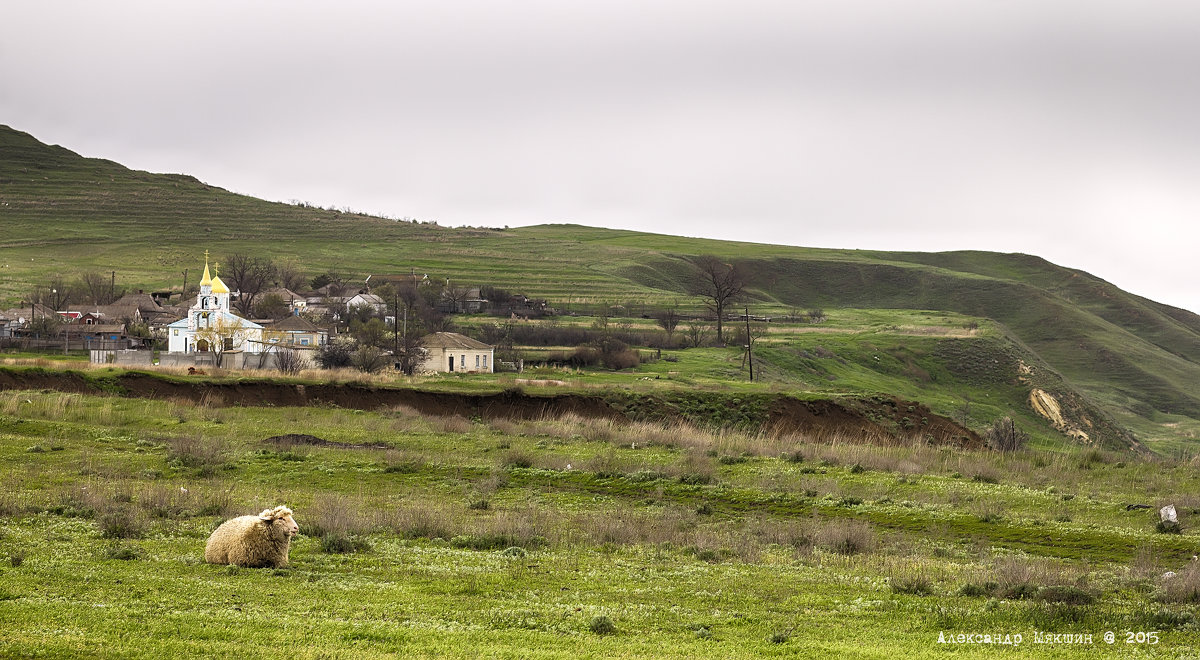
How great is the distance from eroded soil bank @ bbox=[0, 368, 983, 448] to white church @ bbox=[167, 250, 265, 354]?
1048 inches

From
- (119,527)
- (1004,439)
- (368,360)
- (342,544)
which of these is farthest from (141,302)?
(342,544)

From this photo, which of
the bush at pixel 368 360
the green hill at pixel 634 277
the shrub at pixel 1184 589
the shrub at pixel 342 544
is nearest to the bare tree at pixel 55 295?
the green hill at pixel 634 277

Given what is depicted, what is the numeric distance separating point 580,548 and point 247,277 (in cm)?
12154

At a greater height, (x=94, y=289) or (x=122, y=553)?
(x=94, y=289)

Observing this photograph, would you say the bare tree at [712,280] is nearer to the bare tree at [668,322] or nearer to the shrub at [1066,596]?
the bare tree at [668,322]

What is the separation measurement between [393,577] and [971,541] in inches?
430

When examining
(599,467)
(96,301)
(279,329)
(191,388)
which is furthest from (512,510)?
(96,301)

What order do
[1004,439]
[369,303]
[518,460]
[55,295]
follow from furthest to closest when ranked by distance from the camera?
[55,295], [369,303], [1004,439], [518,460]

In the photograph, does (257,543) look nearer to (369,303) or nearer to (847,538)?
(847,538)

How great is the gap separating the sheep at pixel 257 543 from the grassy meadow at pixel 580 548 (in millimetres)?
318

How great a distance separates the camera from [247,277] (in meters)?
129

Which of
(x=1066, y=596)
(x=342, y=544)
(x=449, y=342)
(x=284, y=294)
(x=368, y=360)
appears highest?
(x=284, y=294)

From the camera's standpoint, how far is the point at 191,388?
150ft

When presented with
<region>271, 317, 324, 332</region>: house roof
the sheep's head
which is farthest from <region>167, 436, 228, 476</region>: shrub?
<region>271, 317, 324, 332</region>: house roof
